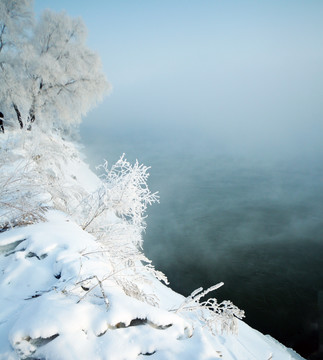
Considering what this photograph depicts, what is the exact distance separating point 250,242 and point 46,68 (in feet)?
53.3

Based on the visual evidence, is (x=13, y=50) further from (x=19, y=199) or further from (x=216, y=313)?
(x=216, y=313)

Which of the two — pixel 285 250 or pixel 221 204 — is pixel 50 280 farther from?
pixel 221 204

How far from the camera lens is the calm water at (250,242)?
9.44 metres

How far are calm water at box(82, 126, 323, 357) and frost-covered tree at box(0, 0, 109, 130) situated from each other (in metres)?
10.0

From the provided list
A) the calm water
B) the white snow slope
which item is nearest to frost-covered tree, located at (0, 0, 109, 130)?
the white snow slope

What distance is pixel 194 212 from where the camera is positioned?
62.4 ft

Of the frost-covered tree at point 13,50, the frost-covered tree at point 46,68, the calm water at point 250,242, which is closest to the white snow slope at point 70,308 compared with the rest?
the calm water at point 250,242

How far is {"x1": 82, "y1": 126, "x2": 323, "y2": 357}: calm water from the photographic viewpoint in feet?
31.0

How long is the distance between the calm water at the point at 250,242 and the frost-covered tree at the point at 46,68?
10.0 m

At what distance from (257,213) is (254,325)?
12.8m

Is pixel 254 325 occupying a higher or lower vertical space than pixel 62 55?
lower

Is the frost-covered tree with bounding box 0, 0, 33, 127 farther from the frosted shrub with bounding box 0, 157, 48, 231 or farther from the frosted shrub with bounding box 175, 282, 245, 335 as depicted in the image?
→ the frosted shrub with bounding box 175, 282, 245, 335

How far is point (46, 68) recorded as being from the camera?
10.6m

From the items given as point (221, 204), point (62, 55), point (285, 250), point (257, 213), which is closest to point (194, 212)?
point (221, 204)
